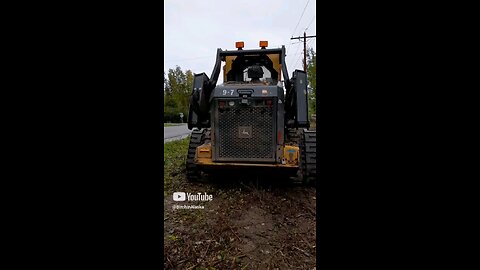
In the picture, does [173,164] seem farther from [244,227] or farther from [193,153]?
Result: [244,227]

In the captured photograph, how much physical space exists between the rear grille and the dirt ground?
39 cm

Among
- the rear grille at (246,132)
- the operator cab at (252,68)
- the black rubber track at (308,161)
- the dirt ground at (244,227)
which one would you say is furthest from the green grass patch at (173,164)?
the black rubber track at (308,161)

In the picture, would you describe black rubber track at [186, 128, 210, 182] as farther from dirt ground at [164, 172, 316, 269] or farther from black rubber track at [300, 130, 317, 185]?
black rubber track at [300, 130, 317, 185]

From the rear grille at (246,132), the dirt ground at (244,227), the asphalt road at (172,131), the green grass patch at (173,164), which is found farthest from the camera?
the green grass patch at (173,164)

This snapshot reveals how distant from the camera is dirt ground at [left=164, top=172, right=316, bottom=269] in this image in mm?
1631

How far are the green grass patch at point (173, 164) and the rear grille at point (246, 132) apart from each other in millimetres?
684

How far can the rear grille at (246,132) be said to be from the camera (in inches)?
109

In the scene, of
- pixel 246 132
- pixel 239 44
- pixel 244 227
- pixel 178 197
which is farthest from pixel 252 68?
pixel 244 227

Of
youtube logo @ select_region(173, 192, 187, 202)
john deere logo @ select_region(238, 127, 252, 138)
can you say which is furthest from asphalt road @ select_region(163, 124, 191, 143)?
john deere logo @ select_region(238, 127, 252, 138)

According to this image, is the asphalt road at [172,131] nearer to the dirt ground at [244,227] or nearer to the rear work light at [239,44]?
the dirt ground at [244,227]

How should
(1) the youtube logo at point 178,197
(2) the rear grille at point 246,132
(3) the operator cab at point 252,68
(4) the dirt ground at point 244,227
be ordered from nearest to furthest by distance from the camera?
(4) the dirt ground at point 244,227
(1) the youtube logo at point 178,197
(2) the rear grille at point 246,132
(3) the operator cab at point 252,68

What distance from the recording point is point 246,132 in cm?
279
